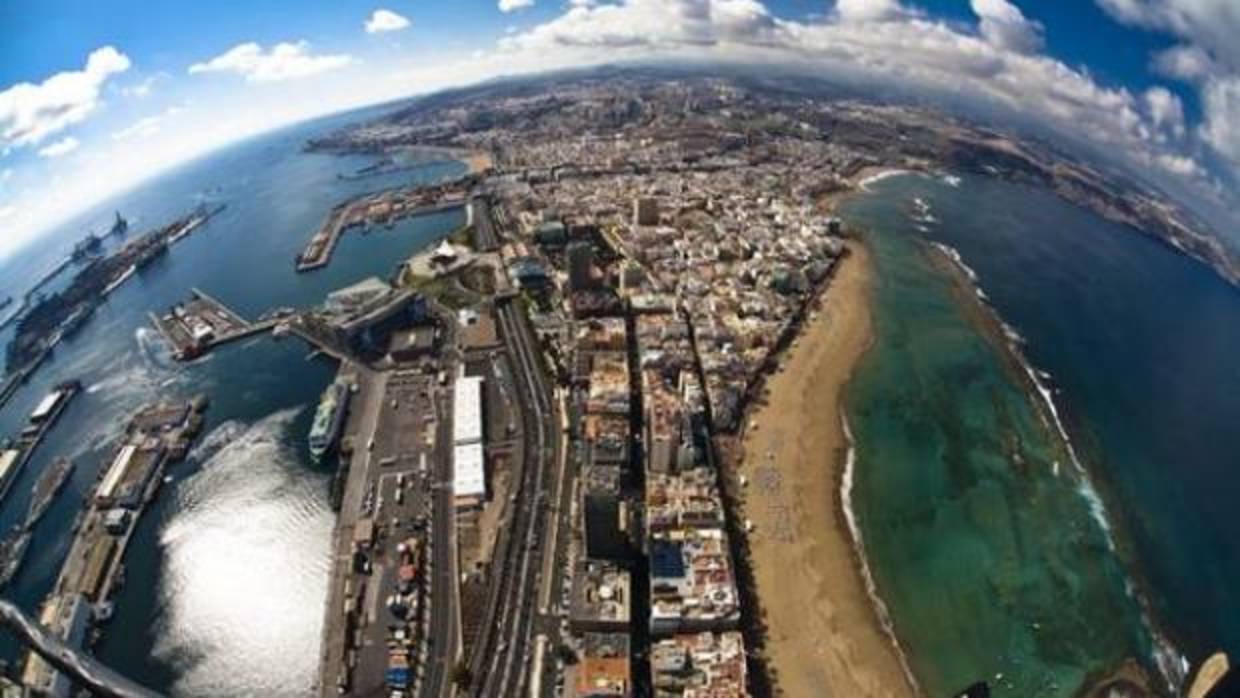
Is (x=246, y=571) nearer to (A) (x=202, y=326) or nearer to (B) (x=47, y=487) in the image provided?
(B) (x=47, y=487)

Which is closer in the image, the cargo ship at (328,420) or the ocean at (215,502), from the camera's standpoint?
the ocean at (215,502)

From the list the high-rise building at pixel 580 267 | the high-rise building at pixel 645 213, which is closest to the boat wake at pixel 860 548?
the high-rise building at pixel 580 267

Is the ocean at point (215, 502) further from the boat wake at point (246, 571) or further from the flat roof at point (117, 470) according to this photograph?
the flat roof at point (117, 470)

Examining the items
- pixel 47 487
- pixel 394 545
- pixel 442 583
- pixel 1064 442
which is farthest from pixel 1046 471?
pixel 47 487

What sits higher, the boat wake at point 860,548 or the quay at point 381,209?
the boat wake at point 860,548

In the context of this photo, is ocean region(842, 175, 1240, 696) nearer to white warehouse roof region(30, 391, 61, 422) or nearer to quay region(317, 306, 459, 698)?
quay region(317, 306, 459, 698)

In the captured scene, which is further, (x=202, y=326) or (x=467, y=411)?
(x=202, y=326)

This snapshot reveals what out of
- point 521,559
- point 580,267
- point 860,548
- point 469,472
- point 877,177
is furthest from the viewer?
point 877,177
